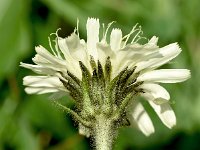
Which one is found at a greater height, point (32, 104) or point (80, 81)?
point (32, 104)

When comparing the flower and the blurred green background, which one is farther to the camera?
the blurred green background

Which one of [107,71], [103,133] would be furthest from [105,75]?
[103,133]

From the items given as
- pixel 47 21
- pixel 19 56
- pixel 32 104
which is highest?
pixel 47 21

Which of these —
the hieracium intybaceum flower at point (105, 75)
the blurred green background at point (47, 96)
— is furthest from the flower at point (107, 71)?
the blurred green background at point (47, 96)

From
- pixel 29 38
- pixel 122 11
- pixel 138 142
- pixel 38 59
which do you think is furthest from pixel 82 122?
pixel 122 11

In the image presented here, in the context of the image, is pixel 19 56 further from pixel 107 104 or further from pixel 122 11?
pixel 107 104

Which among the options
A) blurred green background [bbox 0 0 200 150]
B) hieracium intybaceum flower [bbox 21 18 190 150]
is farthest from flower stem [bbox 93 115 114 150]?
blurred green background [bbox 0 0 200 150]

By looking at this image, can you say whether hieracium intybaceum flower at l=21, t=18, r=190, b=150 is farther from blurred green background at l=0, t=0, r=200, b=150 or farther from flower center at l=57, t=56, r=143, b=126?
blurred green background at l=0, t=0, r=200, b=150

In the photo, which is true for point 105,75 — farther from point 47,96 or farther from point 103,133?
point 47,96
